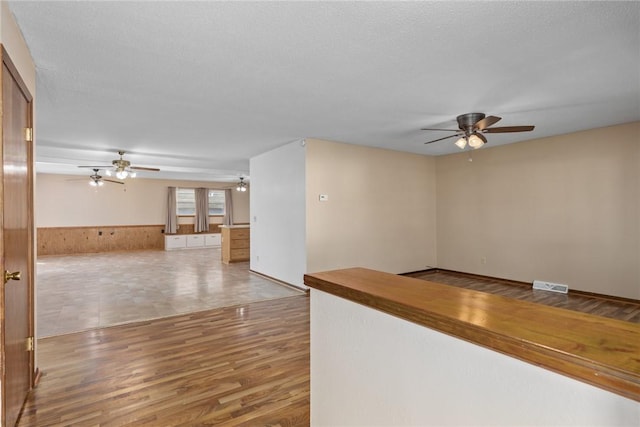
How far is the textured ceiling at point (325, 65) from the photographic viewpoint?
6.29 feet

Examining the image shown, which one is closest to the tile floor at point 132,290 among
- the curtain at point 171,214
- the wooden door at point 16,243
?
the wooden door at point 16,243

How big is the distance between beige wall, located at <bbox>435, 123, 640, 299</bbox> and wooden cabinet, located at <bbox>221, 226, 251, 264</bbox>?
15.2 feet

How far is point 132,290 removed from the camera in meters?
5.14

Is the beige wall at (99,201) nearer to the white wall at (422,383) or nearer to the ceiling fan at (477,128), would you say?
the ceiling fan at (477,128)

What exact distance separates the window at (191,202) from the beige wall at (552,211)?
8266 mm

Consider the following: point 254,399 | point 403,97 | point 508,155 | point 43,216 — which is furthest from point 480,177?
point 43,216

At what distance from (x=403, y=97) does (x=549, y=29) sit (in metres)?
1.38

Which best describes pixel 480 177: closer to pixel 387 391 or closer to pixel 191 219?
pixel 387 391

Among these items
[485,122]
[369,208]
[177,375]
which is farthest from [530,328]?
[369,208]

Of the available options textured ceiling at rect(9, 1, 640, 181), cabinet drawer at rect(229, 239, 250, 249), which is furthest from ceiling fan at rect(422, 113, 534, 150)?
cabinet drawer at rect(229, 239, 250, 249)

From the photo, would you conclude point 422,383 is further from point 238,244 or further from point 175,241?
point 175,241

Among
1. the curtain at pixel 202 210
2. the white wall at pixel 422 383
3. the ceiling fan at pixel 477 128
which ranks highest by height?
the ceiling fan at pixel 477 128

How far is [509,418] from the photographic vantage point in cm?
79

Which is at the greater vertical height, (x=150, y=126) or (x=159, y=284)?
(x=150, y=126)
